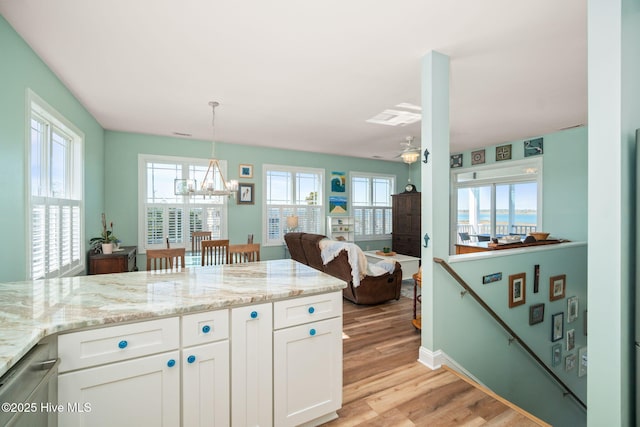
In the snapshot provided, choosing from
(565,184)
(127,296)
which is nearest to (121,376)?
(127,296)

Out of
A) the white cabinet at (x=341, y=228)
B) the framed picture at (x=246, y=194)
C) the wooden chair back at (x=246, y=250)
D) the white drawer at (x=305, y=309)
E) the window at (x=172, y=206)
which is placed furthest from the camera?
the white cabinet at (x=341, y=228)

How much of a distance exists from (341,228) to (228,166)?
9.84 ft

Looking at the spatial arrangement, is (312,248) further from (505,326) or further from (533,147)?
(533,147)

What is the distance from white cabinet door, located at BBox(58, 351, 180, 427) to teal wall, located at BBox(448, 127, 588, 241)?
626 cm

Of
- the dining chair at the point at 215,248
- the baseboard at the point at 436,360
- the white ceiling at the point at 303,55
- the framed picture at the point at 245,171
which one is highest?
the white ceiling at the point at 303,55

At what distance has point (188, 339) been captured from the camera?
4.74 ft

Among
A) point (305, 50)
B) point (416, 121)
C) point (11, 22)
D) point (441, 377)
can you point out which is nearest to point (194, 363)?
point (441, 377)

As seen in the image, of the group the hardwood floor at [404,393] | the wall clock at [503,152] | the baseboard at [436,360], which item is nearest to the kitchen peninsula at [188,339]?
the hardwood floor at [404,393]

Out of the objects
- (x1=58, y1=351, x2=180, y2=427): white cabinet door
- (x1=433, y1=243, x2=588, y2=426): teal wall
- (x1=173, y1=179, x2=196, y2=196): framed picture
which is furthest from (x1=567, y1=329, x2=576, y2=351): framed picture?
(x1=173, y1=179, x2=196, y2=196): framed picture

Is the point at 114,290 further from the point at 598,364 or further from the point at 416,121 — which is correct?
the point at 416,121

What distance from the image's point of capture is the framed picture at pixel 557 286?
3667 millimetres

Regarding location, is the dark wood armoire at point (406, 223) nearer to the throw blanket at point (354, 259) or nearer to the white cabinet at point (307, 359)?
the throw blanket at point (354, 259)

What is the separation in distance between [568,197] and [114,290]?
260 inches

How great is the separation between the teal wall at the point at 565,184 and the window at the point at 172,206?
6.23 meters
